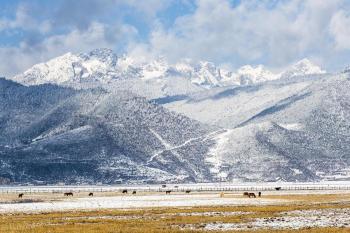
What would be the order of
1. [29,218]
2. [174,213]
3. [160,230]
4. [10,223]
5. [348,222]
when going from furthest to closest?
1. [174,213]
2. [29,218]
3. [10,223]
4. [348,222]
5. [160,230]

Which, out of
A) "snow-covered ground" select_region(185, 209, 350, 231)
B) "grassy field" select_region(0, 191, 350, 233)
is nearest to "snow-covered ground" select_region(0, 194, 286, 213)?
"grassy field" select_region(0, 191, 350, 233)

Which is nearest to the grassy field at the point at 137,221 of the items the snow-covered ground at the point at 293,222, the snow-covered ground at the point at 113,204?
the snow-covered ground at the point at 293,222

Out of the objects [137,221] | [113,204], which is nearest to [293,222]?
[137,221]

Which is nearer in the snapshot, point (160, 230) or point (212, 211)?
point (160, 230)

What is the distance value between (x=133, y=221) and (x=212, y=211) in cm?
2121

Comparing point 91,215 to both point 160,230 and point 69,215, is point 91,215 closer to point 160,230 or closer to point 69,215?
point 69,215

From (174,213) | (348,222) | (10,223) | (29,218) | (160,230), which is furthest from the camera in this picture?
(174,213)

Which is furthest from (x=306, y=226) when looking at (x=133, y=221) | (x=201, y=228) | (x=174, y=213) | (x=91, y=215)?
(x=91, y=215)

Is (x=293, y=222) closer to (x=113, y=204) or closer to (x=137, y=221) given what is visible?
(x=137, y=221)

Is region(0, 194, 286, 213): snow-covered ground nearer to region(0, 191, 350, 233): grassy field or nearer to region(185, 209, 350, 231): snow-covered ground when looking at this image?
region(0, 191, 350, 233): grassy field

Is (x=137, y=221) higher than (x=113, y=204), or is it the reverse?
(x=113, y=204)

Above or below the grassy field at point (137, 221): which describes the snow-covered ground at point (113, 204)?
above

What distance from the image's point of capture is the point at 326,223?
266ft

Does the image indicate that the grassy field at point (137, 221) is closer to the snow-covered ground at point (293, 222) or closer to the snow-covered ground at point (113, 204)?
the snow-covered ground at point (293, 222)
